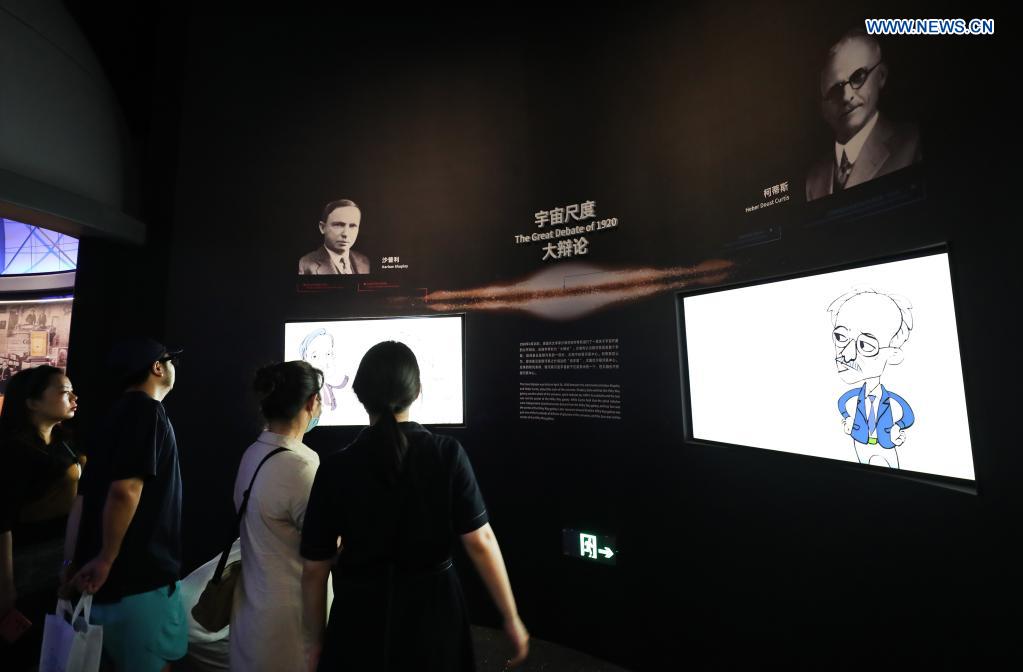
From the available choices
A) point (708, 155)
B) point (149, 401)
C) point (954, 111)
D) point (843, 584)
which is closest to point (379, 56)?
point (708, 155)

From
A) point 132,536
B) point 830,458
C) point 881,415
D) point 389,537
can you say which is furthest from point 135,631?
point 881,415

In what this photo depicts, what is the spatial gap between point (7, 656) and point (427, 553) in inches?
106

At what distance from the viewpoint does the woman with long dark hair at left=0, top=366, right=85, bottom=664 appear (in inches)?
69.1

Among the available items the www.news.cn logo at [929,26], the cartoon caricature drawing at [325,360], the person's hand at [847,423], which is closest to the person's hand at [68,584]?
the cartoon caricature drawing at [325,360]

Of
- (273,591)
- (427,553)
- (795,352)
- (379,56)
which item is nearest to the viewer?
(427,553)

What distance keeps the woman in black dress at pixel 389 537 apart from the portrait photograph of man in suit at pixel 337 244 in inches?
80.2

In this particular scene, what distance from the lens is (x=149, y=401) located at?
154 centimetres

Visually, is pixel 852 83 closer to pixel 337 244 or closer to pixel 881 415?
pixel 881 415

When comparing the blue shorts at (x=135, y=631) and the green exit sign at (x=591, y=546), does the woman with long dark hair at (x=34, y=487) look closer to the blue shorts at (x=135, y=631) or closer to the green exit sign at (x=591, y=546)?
the blue shorts at (x=135, y=631)

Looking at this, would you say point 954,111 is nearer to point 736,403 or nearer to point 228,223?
point 736,403

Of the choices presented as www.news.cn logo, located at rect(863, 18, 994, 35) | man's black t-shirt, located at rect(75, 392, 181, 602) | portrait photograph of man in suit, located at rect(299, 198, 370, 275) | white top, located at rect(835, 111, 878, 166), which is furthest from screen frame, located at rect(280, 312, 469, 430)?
www.news.cn logo, located at rect(863, 18, 994, 35)

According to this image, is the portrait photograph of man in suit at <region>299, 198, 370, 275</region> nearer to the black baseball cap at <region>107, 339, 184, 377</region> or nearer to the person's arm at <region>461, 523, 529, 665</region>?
the black baseball cap at <region>107, 339, 184, 377</region>

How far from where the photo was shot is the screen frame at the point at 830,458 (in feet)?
4.03

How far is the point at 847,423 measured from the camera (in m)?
1.49
